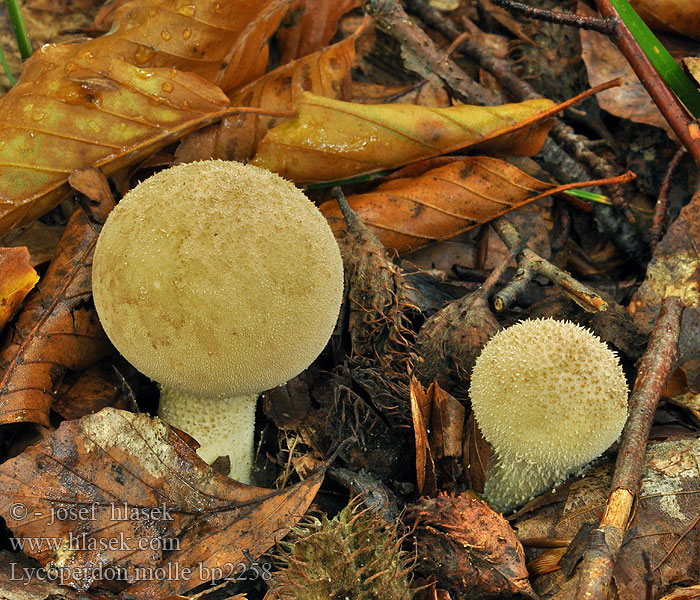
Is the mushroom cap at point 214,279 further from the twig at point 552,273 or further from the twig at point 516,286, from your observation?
the twig at point 552,273

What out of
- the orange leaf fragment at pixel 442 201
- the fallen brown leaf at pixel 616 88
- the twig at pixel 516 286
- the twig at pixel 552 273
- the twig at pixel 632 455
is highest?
the fallen brown leaf at pixel 616 88

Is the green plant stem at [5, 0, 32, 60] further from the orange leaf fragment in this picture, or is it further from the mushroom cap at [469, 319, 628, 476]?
the mushroom cap at [469, 319, 628, 476]

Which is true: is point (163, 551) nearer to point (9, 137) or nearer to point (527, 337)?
point (527, 337)

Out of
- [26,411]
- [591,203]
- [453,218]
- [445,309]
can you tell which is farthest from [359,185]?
[26,411]

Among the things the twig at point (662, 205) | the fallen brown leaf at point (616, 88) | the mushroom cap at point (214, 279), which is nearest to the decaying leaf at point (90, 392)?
the mushroom cap at point (214, 279)

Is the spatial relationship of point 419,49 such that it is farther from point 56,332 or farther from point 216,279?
point 56,332
